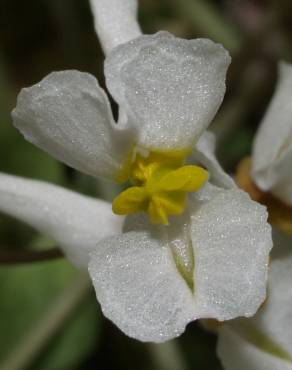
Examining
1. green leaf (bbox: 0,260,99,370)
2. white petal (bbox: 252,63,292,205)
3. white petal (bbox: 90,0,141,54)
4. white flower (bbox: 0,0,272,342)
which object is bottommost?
green leaf (bbox: 0,260,99,370)

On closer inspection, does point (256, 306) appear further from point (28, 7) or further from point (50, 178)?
point (28, 7)

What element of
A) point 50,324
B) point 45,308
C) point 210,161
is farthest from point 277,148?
point 45,308

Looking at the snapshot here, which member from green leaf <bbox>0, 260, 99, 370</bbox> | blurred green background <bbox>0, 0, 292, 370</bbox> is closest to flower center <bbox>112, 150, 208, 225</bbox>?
blurred green background <bbox>0, 0, 292, 370</bbox>

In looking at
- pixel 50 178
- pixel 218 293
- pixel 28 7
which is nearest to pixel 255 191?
pixel 218 293

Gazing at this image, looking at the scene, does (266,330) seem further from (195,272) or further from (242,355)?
(195,272)

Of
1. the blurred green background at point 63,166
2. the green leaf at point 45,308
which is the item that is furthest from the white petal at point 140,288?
the green leaf at point 45,308

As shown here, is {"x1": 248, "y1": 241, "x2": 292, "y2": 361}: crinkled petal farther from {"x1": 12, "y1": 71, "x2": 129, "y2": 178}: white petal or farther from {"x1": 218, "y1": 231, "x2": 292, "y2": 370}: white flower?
{"x1": 12, "y1": 71, "x2": 129, "y2": 178}: white petal

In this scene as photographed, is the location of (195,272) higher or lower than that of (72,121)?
lower

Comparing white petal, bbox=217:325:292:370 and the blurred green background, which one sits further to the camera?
the blurred green background
